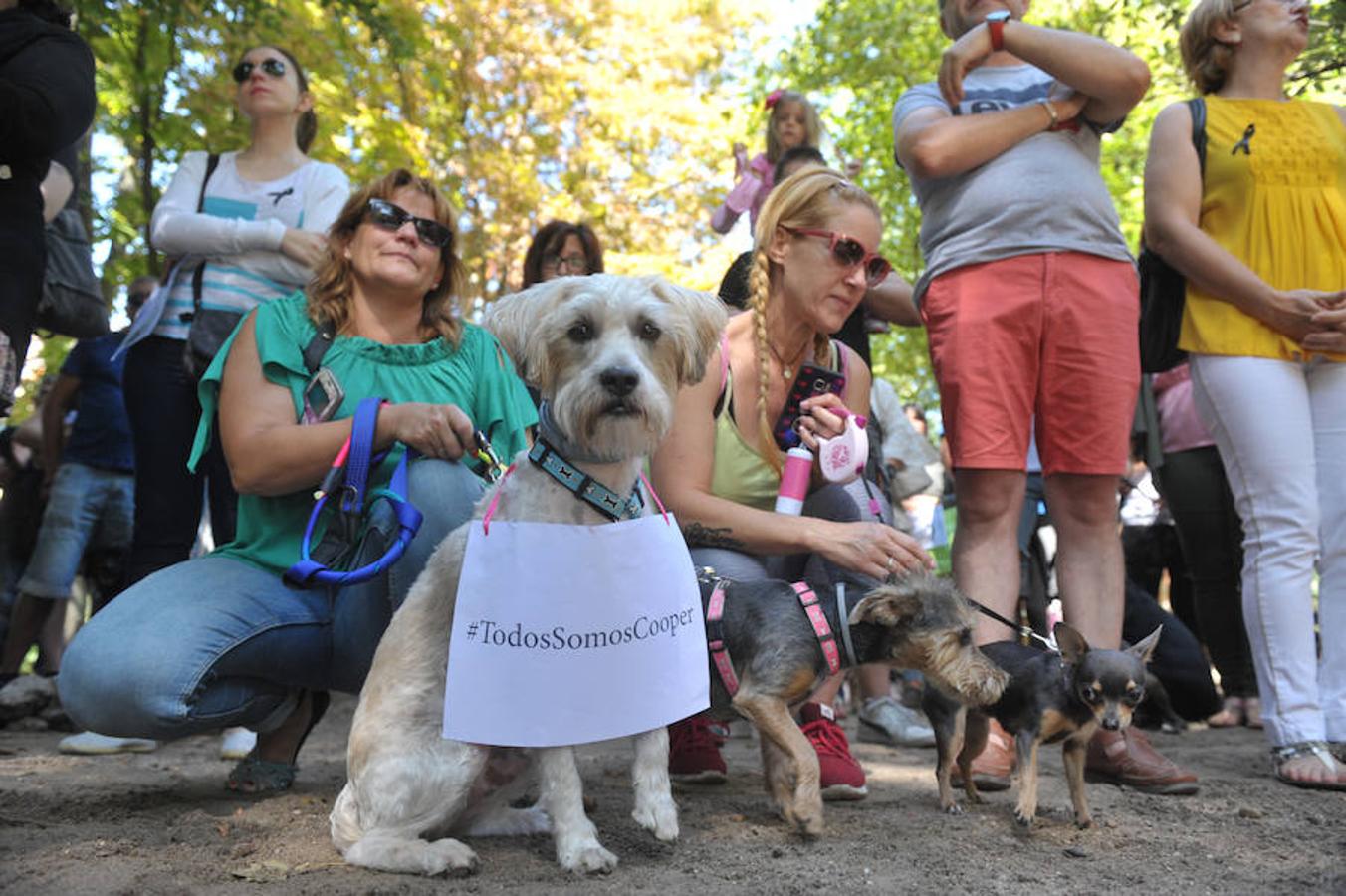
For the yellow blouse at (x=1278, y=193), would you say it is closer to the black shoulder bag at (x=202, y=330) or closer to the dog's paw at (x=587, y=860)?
the dog's paw at (x=587, y=860)

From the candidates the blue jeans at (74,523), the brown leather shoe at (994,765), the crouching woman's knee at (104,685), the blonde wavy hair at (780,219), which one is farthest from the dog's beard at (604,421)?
the blue jeans at (74,523)

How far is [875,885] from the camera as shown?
2979 mm

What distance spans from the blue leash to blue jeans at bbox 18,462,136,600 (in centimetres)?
440

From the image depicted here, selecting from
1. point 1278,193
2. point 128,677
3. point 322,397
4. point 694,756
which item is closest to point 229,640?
point 128,677

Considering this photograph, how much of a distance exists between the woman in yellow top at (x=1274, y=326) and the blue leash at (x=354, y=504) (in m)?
3.29

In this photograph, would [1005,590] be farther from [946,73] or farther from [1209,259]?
[946,73]

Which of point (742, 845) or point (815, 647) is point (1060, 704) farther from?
point (742, 845)

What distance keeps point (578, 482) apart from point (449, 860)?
1.05 m

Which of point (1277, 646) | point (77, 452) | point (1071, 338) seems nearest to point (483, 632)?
point (1071, 338)

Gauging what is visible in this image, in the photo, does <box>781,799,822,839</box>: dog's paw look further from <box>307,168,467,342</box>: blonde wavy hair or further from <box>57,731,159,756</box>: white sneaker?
<box>57,731,159,756</box>: white sneaker

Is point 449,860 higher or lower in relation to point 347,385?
lower

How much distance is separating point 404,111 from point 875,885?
53.8 ft

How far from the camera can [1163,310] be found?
5086mm

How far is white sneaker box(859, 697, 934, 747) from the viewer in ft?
20.9
